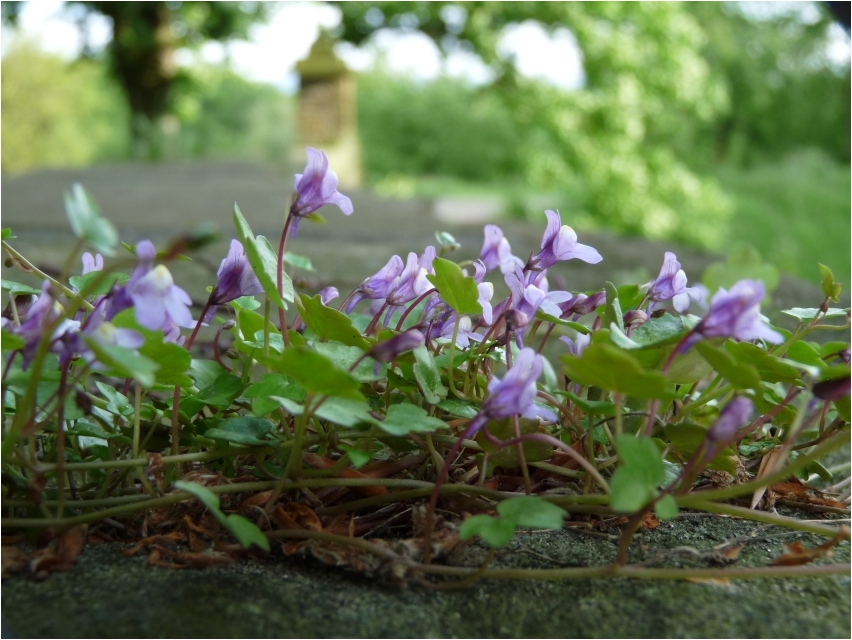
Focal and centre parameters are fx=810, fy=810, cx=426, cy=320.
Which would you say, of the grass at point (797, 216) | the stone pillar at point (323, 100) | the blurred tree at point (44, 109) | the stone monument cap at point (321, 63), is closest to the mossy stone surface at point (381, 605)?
the grass at point (797, 216)

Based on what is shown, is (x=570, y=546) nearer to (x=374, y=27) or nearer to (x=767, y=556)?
(x=767, y=556)

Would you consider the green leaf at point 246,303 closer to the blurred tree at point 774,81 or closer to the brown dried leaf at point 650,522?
the brown dried leaf at point 650,522

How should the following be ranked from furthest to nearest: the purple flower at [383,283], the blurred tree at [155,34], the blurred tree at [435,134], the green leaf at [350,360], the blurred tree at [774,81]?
the blurred tree at [435,134], the blurred tree at [774,81], the blurred tree at [155,34], the purple flower at [383,283], the green leaf at [350,360]

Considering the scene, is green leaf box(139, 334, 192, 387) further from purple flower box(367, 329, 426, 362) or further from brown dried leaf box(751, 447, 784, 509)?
brown dried leaf box(751, 447, 784, 509)

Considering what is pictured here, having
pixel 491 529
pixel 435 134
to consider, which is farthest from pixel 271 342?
pixel 435 134

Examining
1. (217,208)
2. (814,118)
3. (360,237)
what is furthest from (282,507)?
(814,118)

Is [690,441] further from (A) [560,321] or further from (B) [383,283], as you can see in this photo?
(B) [383,283]
